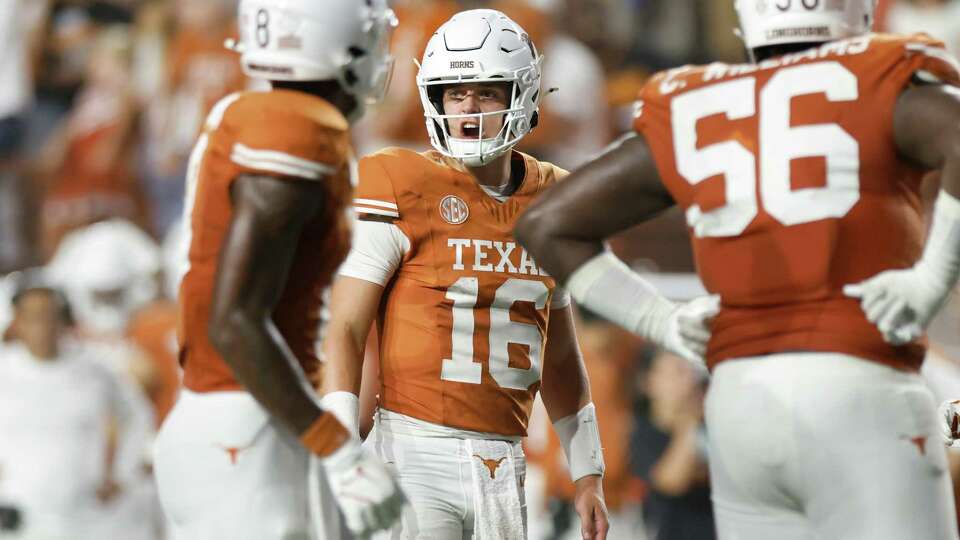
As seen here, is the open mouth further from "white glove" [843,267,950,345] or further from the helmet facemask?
"white glove" [843,267,950,345]

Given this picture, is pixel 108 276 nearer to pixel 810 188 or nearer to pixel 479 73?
pixel 479 73

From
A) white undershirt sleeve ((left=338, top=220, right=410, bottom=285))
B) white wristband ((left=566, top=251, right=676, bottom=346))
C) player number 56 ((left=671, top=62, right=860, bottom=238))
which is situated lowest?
white undershirt sleeve ((left=338, top=220, right=410, bottom=285))

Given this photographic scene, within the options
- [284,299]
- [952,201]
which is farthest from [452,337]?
[952,201]

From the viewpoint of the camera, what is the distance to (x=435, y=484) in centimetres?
347

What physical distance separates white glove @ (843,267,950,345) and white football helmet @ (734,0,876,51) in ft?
1.57

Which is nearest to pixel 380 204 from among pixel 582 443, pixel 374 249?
pixel 374 249

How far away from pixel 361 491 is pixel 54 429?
194 inches

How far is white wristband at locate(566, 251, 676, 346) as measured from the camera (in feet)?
9.43

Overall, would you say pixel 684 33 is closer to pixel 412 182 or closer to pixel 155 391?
pixel 155 391

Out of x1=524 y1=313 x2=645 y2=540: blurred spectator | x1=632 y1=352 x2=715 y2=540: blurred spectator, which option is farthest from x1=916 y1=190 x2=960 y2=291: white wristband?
x1=524 y1=313 x2=645 y2=540: blurred spectator

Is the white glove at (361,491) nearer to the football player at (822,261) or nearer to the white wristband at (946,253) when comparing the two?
the football player at (822,261)

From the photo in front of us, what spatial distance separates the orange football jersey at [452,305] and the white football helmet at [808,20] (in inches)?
40.0

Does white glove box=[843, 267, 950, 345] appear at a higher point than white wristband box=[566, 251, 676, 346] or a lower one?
higher

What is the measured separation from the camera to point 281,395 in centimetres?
258
